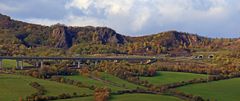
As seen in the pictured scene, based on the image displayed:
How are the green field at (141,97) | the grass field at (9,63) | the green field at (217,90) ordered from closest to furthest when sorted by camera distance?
the green field at (141,97)
the green field at (217,90)
the grass field at (9,63)

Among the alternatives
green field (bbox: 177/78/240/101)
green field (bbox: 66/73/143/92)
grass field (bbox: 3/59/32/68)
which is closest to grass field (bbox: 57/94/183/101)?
green field (bbox: 66/73/143/92)

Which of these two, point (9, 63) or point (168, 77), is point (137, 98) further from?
point (9, 63)

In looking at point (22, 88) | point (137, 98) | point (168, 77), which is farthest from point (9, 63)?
point (137, 98)

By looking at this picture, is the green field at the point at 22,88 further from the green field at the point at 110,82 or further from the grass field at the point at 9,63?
the grass field at the point at 9,63

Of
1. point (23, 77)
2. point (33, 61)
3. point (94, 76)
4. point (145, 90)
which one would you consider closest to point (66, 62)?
point (33, 61)

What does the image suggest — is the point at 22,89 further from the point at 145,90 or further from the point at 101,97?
the point at 145,90

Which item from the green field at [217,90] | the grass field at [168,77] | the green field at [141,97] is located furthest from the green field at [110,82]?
the green field at [217,90]

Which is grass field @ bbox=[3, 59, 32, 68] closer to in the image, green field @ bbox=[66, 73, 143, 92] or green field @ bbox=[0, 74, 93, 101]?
green field @ bbox=[66, 73, 143, 92]
